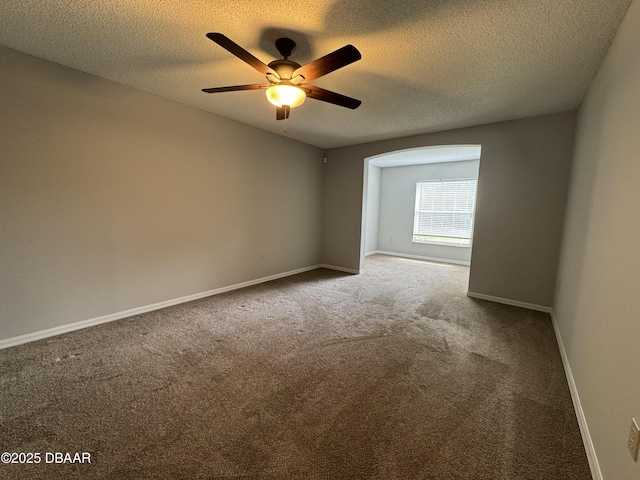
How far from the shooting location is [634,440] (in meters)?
0.98

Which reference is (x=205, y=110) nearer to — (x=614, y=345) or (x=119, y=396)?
(x=119, y=396)

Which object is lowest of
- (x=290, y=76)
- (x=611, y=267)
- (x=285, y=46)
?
(x=611, y=267)

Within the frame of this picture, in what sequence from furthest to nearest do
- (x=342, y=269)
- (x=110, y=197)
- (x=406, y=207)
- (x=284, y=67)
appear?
(x=406, y=207) → (x=342, y=269) → (x=110, y=197) → (x=284, y=67)

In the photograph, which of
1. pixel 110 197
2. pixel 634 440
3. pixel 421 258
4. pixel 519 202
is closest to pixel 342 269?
pixel 421 258

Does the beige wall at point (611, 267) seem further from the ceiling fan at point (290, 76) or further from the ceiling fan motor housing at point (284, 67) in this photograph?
the ceiling fan motor housing at point (284, 67)

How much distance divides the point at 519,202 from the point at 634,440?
3.13 meters

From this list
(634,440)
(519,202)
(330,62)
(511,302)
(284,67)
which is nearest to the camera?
(634,440)

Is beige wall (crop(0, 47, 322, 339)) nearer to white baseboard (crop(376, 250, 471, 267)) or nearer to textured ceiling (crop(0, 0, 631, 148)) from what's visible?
textured ceiling (crop(0, 0, 631, 148))

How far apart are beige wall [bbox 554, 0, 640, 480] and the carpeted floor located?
314mm

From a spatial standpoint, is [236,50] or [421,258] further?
[421,258]

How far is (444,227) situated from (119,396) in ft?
22.0

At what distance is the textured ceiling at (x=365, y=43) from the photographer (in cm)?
165

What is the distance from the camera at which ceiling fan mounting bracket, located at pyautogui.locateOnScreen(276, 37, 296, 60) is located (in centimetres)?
195

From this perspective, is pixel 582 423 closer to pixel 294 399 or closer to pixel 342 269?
pixel 294 399
